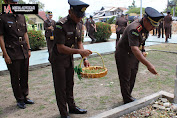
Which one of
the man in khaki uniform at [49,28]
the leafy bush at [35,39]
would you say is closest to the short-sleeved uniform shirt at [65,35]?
the man in khaki uniform at [49,28]

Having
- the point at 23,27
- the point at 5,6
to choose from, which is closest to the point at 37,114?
the point at 23,27

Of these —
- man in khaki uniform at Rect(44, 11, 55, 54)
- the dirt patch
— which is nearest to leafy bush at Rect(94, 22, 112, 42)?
man in khaki uniform at Rect(44, 11, 55, 54)

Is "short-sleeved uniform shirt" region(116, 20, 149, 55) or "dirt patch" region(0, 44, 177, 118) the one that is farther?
"dirt patch" region(0, 44, 177, 118)

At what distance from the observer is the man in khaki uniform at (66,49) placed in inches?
110

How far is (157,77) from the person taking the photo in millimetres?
5461

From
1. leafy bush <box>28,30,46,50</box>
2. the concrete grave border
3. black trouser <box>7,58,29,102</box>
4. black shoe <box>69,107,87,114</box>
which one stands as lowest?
black shoe <box>69,107,87,114</box>

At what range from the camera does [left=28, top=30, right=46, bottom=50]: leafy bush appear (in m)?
10.8

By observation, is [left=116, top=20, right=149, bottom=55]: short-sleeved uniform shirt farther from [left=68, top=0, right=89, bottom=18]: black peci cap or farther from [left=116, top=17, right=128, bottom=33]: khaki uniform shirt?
[left=116, top=17, right=128, bottom=33]: khaki uniform shirt

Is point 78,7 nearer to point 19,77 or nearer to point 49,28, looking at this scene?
point 19,77

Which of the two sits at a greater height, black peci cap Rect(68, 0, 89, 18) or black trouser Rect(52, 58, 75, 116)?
black peci cap Rect(68, 0, 89, 18)

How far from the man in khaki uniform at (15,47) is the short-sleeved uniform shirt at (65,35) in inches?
37.2

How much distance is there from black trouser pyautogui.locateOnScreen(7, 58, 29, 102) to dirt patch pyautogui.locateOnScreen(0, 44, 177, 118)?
305mm

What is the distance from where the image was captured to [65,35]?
2.87m

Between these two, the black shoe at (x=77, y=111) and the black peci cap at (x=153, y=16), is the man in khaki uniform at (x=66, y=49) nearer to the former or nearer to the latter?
the black shoe at (x=77, y=111)
